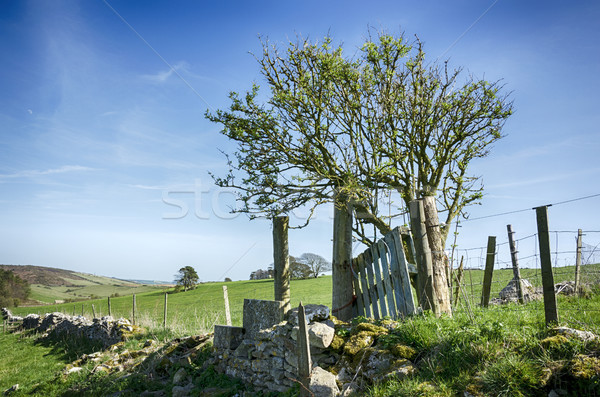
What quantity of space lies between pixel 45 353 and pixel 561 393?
19.6 metres

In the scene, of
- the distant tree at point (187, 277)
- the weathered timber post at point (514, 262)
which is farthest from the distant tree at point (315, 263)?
the weathered timber post at point (514, 262)

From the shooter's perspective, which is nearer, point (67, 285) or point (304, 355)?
point (304, 355)

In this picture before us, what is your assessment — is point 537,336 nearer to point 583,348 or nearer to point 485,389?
point 583,348

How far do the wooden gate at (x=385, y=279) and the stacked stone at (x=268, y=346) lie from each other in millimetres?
1375

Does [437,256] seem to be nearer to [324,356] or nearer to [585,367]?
[324,356]

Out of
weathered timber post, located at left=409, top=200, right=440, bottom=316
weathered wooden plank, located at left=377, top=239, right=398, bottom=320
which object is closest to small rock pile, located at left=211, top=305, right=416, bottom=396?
weathered timber post, located at left=409, top=200, right=440, bottom=316

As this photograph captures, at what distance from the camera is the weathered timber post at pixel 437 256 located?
661cm

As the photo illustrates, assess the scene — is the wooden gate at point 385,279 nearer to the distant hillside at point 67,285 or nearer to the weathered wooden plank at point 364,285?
the weathered wooden plank at point 364,285

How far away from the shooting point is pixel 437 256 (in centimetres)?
703

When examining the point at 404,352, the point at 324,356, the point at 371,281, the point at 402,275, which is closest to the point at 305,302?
the point at 371,281

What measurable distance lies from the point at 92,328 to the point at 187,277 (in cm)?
3282

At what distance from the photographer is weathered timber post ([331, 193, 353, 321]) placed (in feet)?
28.7

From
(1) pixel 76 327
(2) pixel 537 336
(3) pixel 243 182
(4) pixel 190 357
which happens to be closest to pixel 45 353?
(1) pixel 76 327

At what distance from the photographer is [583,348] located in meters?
3.92
